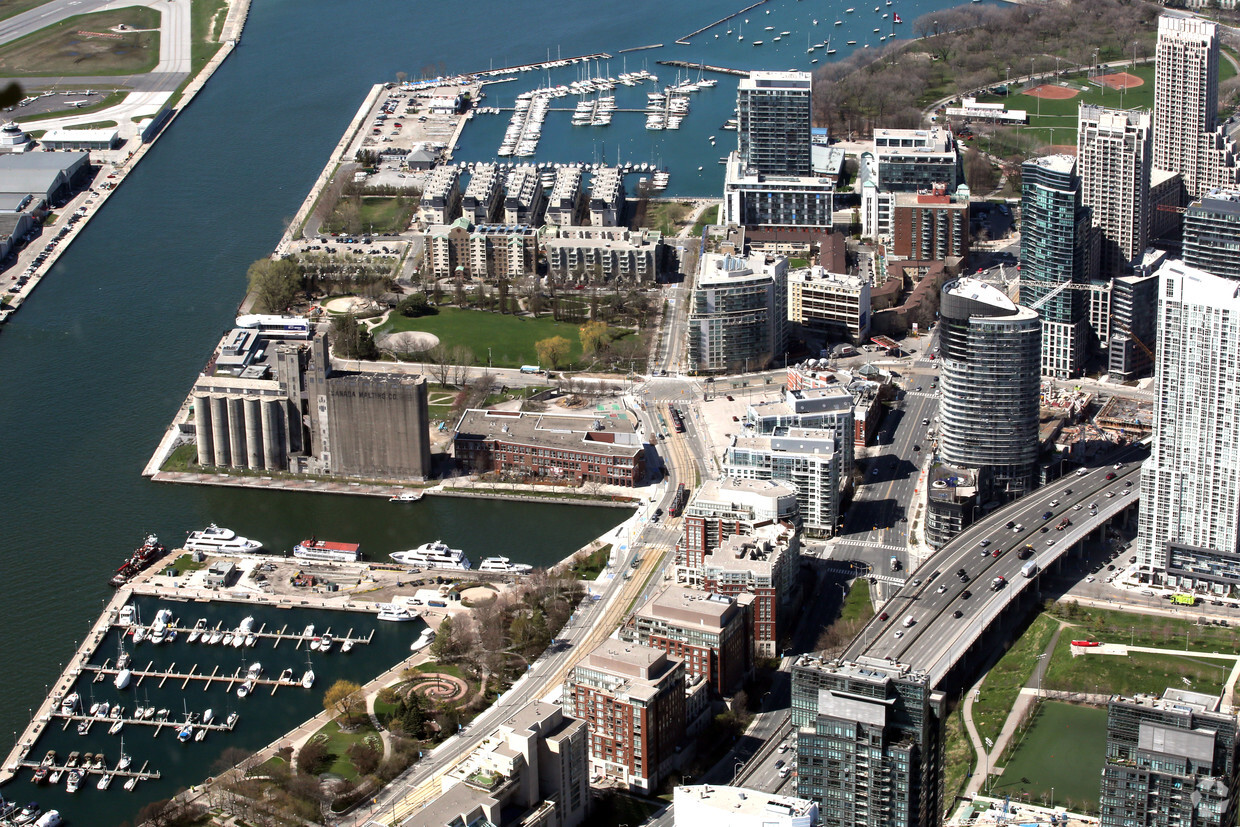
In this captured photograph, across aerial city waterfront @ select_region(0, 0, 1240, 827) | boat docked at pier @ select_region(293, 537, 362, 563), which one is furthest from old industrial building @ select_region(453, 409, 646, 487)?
boat docked at pier @ select_region(293, 537, 362, 563)

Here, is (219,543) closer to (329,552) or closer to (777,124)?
(329,552)

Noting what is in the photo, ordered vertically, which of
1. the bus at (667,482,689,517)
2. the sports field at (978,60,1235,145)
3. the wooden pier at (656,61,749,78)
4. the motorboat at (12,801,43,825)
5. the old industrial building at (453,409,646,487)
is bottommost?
the motorboat at (12,801,43,825)

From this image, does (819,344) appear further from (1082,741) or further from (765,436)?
(1082,741)

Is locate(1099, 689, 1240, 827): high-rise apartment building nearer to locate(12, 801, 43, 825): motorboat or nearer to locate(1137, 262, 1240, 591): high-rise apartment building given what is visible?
locate(1137, 262, 1240, 591): high-rise apartment building

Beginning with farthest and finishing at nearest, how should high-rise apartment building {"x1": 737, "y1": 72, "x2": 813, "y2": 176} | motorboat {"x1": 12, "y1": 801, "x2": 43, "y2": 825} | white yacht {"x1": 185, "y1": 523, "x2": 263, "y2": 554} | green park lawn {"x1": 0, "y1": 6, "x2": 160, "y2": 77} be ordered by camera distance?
green park lawn {"x1": 0, "y1": 6, "x2": 160, "y2": 77}, high-rise apartment building {"x1": 737, "y1": 72, "x2": 813, "y2": 176}, white yacht {"x1": 185, "y1": 523, "x2": 263, "y2": 554}, motorboat {"x1": 12, "y1": 801, "x2": 43, "y2": 825}

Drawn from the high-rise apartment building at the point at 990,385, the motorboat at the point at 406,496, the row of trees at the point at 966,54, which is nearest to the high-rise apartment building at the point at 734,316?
the high-rise apartment building at the point at 990,385

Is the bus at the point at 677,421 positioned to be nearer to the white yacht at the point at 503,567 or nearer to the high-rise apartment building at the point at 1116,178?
the white yacht at the point at 503,567

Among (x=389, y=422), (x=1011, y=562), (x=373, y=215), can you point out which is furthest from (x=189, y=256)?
(x=1011, y=562)
